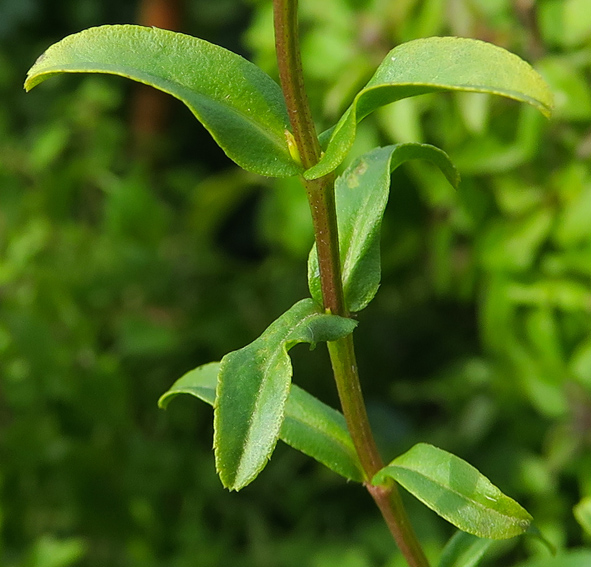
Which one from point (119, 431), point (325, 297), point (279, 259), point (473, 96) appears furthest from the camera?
point (279, 259)

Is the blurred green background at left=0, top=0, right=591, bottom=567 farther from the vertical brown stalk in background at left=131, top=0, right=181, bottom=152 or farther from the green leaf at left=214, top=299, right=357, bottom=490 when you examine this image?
the green leaf at left=214, top=299, right=357, bottom=490

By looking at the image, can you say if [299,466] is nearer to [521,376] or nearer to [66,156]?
[521,376]

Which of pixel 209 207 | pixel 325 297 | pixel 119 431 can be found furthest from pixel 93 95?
pixel 325 297

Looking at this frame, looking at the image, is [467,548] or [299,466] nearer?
[467,548]

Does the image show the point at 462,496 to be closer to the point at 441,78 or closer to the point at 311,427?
the point at 311,427

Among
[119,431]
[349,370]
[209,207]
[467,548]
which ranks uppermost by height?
[349,370]

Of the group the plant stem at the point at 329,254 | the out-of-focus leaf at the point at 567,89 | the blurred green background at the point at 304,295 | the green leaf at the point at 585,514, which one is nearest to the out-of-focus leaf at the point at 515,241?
the blurred green background at the point at 304,295

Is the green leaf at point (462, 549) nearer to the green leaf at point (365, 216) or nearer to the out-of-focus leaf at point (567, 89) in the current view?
the green leaf at point (365, 216)
